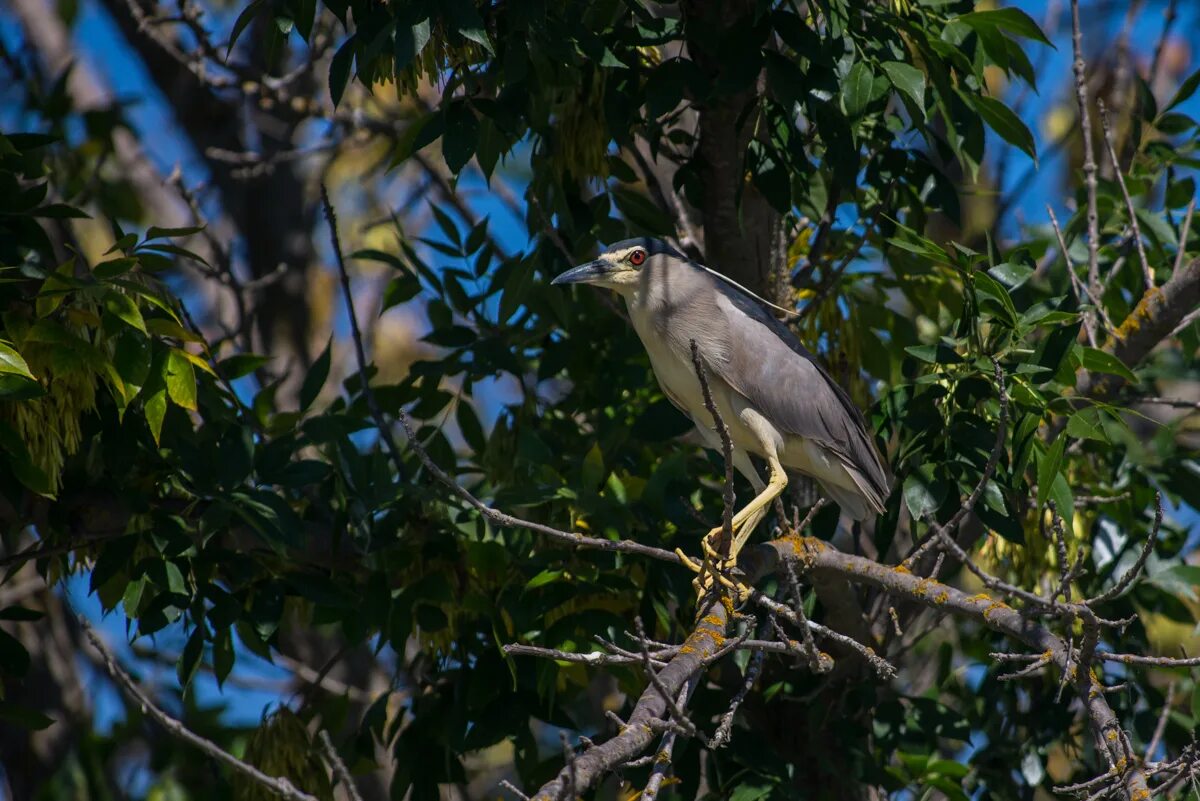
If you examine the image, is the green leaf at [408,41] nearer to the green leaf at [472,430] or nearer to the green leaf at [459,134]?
the green leaf at [459,134]

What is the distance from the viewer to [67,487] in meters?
3.41

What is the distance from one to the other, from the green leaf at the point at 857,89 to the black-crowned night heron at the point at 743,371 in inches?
31.6

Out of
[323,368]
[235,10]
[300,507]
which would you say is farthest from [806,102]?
[235,10]

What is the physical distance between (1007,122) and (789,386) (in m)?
0.94

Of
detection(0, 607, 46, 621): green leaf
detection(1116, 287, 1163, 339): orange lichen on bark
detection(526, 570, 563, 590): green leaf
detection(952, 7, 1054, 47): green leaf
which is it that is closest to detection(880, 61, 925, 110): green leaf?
detection(952, 7, 1054, 47): green leaf

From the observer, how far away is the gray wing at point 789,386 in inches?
147

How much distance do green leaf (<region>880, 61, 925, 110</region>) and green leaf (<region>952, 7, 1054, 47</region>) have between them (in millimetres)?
387

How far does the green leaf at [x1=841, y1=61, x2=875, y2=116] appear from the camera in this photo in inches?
122

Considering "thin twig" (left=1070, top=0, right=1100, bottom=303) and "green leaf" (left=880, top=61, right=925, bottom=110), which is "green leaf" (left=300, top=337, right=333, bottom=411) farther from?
"thin twig" (left=1070, top=0, right=1100, bottom=303)

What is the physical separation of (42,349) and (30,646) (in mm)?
2632

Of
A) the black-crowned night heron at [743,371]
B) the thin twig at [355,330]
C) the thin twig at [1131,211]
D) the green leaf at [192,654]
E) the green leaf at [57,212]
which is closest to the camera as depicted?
the green leaf at [57,212]

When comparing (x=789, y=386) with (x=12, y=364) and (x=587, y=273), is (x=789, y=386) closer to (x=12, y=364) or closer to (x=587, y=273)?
(x=587, y=273)

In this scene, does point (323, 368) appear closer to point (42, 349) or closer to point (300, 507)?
point (300, 507)

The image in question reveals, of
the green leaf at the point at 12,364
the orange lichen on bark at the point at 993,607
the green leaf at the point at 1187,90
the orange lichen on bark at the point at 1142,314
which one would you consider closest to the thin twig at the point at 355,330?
the green leaf at the point at 12,364
